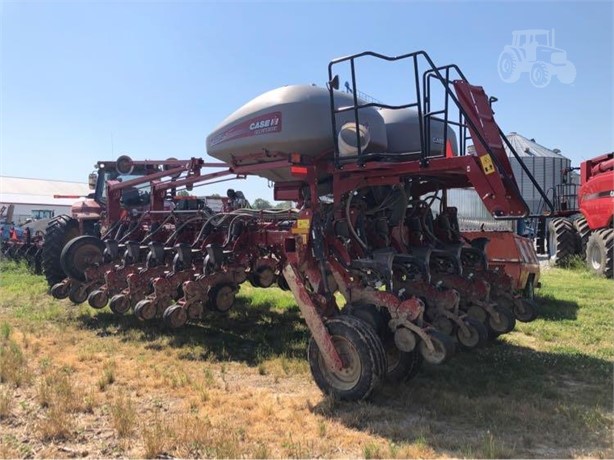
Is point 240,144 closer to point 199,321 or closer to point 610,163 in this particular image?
point 199,321

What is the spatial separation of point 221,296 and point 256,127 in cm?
250

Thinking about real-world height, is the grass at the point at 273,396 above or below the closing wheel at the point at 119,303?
below

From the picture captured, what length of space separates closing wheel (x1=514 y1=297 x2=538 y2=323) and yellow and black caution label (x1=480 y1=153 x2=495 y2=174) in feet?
6.13

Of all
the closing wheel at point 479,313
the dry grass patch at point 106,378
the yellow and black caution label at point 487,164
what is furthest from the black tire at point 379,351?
the dry grass patch at point 106,378

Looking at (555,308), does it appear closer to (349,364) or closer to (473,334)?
(473,334)

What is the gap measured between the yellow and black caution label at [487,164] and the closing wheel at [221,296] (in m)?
3.79

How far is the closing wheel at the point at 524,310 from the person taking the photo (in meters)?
5.50

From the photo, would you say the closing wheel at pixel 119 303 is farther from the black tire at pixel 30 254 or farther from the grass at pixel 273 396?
the black tire at pixel 30 254

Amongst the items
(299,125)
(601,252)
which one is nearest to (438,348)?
(299,125)

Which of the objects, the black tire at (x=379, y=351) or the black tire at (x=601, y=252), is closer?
the black tire at (x=379, y=351)

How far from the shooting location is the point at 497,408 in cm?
436

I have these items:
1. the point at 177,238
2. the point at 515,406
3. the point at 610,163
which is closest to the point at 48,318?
the point at 177,238

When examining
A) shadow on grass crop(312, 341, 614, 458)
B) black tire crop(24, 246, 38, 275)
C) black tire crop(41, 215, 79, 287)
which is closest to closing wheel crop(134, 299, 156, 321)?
shadow on grass crop(312, 341, 614, 458)

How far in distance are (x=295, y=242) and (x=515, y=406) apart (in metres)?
2.38
